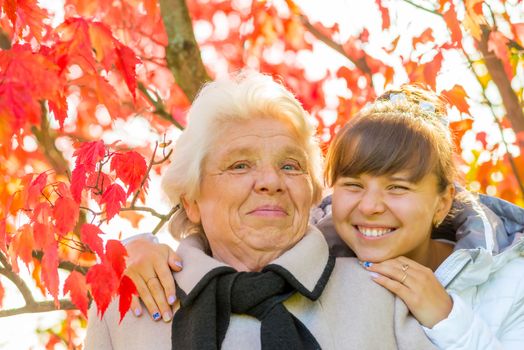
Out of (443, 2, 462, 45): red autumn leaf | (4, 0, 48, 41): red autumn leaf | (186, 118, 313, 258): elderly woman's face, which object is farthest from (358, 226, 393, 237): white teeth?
(443, 2, 462, 45): red autumn leaf

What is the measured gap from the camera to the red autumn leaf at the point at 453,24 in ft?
13.6

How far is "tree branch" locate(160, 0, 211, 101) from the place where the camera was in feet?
13.4

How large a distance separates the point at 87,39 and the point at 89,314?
1014 millimetres

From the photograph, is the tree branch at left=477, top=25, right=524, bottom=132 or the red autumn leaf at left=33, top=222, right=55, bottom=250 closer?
the red autumn leaf at left=33, top=222, right=55, bottom=250

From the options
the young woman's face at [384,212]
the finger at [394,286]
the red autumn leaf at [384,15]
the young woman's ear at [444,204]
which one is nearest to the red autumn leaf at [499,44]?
the red autumn leaf at [384,15]

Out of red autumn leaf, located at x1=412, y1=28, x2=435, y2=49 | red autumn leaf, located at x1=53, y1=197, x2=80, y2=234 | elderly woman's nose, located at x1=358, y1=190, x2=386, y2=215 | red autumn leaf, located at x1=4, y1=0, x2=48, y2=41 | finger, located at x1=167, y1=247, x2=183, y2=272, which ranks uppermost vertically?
red autumn leaf, located at x1=4, y1=0, x2=48, y2=41

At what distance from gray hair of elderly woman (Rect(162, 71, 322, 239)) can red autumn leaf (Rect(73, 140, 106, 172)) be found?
366 millimetres

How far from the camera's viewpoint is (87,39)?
110 inches

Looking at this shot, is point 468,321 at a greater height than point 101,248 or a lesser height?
lesser

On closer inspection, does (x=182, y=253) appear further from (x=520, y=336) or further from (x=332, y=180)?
(x=520, y=336)

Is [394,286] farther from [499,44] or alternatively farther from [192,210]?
[499,44]

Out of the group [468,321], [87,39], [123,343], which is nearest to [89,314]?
[123,343]

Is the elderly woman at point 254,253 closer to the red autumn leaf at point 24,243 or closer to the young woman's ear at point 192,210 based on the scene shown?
the young woman's ear at point 192,210

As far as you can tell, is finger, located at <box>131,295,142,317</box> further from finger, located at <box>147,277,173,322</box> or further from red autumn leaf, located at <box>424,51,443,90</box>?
red autumn leaf, located at <box>424,51,443,90</box>
